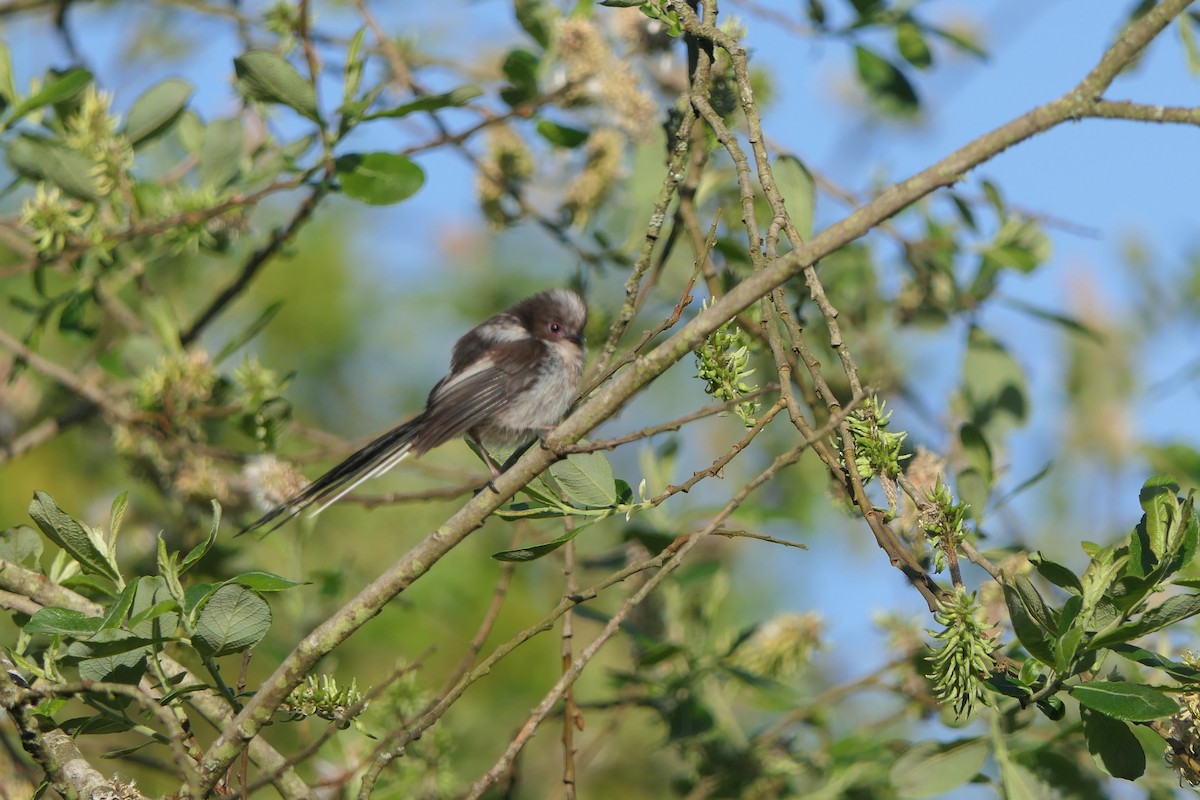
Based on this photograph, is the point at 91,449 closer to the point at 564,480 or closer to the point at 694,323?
the point at 564,480

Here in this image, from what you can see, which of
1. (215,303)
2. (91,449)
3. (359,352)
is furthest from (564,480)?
(359,352)

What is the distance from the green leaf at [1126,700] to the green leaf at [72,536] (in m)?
1.91

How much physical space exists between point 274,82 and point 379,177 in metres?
0.40

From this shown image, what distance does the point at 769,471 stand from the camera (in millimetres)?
2119

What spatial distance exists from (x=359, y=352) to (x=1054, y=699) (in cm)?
497

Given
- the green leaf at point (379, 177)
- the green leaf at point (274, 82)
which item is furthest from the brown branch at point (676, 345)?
the green leaf at point (274, 82)

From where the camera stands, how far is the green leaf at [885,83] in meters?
4.23

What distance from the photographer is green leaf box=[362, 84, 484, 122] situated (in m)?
3.37

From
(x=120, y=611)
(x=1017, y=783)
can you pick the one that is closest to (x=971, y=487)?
(x=1017, y=783)

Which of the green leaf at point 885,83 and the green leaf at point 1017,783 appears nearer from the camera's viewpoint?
the green leaf at point 1017,783

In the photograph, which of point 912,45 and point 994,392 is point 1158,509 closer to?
point 994,392

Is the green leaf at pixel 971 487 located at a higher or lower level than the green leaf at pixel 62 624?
higher

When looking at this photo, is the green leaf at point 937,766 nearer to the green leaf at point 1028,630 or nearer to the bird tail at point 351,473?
the green leaf at point 1028,630

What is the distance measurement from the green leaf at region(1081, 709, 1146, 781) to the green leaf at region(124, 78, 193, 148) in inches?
130
